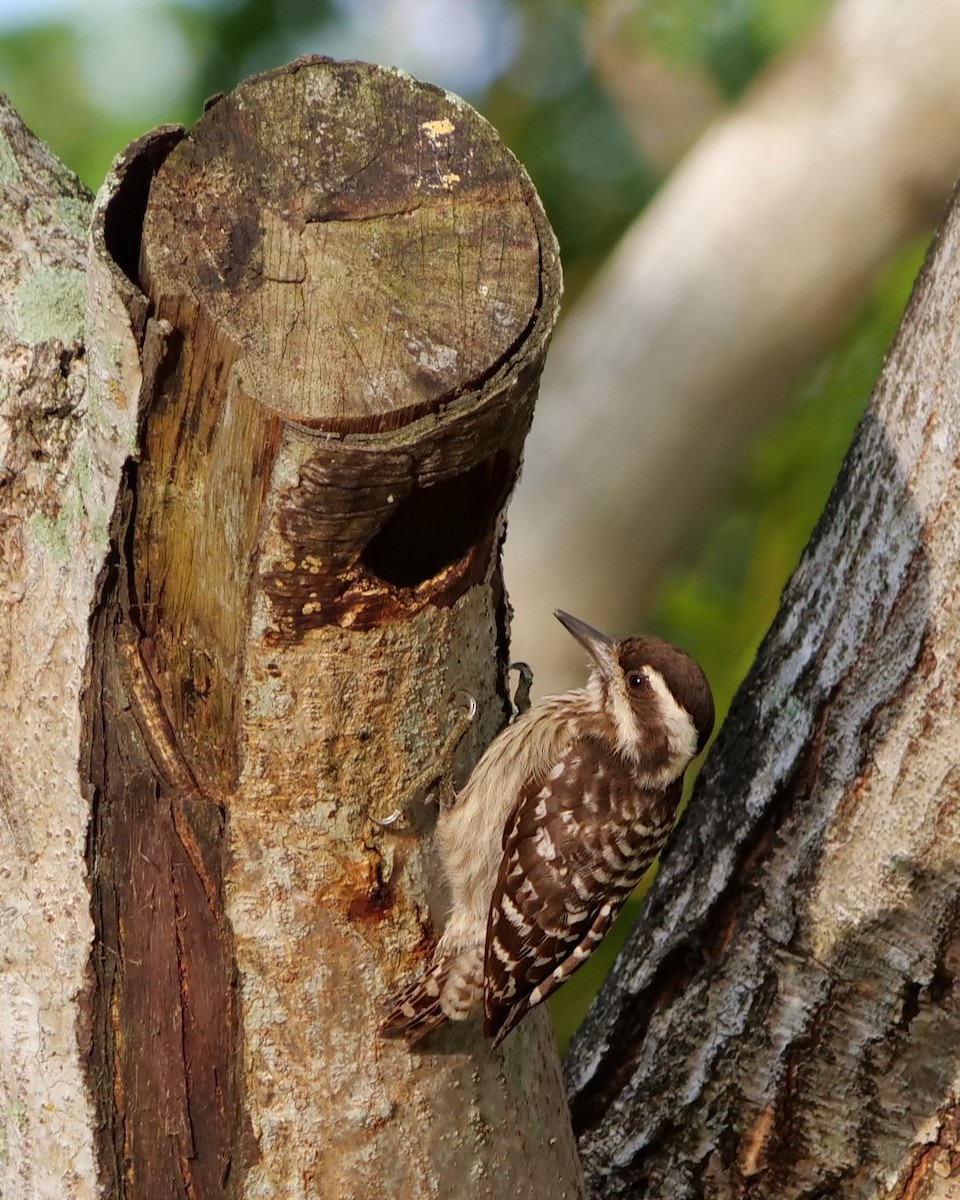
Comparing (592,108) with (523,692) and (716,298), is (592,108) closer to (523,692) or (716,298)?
(716,298)

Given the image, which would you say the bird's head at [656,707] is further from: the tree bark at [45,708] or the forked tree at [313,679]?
the tree bark at [45,708]

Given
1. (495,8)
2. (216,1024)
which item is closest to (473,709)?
(216,1024)

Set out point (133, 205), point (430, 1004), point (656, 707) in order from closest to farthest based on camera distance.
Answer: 1. point (133, 205)
2. point (430, 1004)
3. point (656, 707)

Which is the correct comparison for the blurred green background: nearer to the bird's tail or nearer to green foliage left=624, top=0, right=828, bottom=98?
green foliage left=624, top=0, right=828, bottom=98

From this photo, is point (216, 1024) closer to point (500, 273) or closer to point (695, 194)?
point (500, 273)

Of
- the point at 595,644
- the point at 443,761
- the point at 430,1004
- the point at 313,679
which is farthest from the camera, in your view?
the point at 595,644

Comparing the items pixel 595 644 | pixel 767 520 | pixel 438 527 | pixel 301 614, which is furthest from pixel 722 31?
pixel 301 614

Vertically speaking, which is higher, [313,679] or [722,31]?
[722,31]
